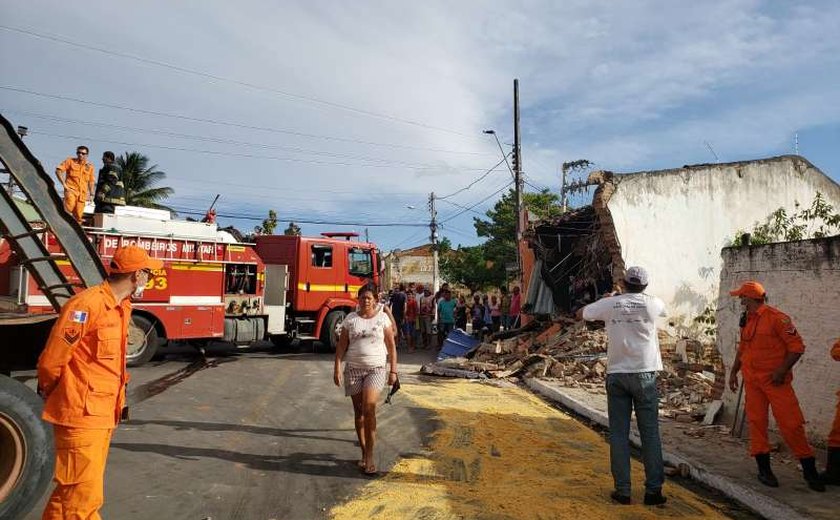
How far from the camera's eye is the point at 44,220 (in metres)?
4.02

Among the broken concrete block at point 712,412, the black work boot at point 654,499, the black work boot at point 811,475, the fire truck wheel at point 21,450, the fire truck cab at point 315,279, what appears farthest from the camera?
the fire truck cab at point 315,279

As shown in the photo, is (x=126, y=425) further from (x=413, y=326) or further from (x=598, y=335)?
(x=413, y=326)

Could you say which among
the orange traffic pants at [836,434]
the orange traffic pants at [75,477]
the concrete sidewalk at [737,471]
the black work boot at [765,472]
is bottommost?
the concrete sidewalk at [737,471]

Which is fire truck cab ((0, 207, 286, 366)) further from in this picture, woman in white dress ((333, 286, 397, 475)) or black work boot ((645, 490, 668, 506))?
black work boot ((645, 490, 668, 506))

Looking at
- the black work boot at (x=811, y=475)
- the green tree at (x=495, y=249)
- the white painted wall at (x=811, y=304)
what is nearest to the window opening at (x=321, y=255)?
the white painted wall at (x=811, y=304)

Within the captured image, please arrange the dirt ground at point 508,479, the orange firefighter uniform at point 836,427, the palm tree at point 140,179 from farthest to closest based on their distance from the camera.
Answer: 1. the palm tree at point 140,179
2. the orange firefighter uniform at point 836,427
3. the dirt ground at point 508,479

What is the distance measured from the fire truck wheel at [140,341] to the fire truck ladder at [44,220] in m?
6.91

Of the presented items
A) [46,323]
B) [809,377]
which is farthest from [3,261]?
[809,377]

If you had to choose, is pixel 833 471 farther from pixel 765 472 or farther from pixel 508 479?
pixel 508 479

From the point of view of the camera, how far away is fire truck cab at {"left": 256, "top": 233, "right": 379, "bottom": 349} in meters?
13.8

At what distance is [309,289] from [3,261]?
599 cm

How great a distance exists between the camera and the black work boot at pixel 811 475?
4.59 meters

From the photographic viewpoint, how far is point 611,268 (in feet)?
43.9

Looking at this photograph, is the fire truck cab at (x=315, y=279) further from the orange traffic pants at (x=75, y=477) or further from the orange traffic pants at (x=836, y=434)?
the orange traffic pants at (x=75, y=477)
